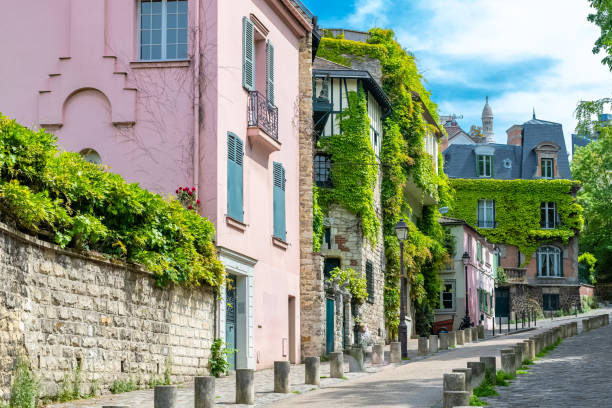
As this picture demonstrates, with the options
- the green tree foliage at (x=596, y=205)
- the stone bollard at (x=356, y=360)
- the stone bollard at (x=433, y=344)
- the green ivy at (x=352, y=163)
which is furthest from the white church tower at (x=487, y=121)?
the stone bollard at (x=356, y=360)

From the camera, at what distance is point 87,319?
47.5 ft

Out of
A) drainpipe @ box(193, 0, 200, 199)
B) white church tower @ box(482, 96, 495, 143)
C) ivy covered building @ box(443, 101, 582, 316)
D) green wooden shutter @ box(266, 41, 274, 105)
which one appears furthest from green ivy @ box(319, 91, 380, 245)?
white church tower @ box(482, 96, 495, 143)

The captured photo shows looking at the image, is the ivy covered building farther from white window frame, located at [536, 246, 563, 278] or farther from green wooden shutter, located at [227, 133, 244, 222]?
green wooden shutter, located at [227, 133, 244, 222]

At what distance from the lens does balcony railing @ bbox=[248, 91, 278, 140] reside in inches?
885

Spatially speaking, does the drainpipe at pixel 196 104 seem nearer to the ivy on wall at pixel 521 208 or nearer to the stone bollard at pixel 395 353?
the stone bollard at pixel 395 353

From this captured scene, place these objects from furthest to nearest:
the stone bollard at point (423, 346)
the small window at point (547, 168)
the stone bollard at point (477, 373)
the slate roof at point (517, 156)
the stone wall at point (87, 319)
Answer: the slate roof at point (517, 156), the small window at point (547, 168), the stone bollard at point (423, 346), the stone bollard at point (477, 373), the stone wall at point (87, 319)

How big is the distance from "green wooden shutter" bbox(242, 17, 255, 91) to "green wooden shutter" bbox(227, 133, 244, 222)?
62.0 inches

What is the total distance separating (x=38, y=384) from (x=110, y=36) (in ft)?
32.9

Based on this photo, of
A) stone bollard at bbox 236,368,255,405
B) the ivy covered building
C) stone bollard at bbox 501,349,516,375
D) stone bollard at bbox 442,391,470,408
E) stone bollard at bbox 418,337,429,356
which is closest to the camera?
stone bollard at bbox 442,391,470,408

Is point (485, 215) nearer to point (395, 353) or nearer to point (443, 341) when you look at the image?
point (443, 341)

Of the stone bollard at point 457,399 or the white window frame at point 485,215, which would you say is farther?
the white window frame at point 485,215

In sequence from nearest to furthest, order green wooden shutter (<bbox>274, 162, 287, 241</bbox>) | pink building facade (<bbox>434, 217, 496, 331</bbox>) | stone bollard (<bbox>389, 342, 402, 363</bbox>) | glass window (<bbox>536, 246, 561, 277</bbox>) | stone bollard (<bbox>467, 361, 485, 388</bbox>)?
stone bollard (<bbox>467, 361, 485, 388</bbox>) → green wooden shutter (<bbox>274, 162, 287, 241</bbox>) → stone bollard (<bbox>389, 342, 402, 363</bbox>) → pink building facade (<bbox>434, 217, 496, 331</bbox>) → glass window (<bbox>536, 246, 561, 277</bbox>)

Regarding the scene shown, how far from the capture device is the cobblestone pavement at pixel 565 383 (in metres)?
13.7

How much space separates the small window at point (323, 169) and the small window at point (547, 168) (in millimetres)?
36337
